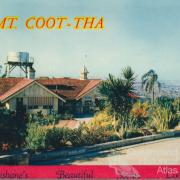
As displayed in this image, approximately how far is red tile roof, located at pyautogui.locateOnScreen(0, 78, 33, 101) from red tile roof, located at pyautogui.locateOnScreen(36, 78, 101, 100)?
2.47 metres

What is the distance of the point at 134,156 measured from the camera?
1441cm

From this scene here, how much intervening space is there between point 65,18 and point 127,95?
317 inches

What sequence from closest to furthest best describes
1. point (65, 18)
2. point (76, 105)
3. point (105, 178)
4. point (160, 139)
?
point (105, 178), point (65, 18), point (160, 139), point (76, 105)

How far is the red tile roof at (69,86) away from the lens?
121 feet

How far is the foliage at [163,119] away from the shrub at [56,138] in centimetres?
682

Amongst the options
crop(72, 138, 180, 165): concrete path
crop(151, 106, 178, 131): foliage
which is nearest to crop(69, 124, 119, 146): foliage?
crop(72, 138, 180, 165): concrete path

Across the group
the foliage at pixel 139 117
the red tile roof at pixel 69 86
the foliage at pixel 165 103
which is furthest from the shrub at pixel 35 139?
the red tile roof at pixel 69 86

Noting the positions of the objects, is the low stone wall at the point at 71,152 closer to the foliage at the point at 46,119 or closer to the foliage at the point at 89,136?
the foliage at the point at 89,136

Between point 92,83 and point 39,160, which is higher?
point 92,83

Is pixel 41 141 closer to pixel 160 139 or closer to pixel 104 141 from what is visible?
pixel 104 141

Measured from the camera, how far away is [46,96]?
33688 millimetres

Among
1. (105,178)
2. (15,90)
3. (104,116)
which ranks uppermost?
(15,90)

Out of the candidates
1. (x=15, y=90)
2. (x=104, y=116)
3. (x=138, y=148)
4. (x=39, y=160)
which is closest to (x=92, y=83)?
(x=15, y=90)

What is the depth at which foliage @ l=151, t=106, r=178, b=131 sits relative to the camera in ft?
66.6
